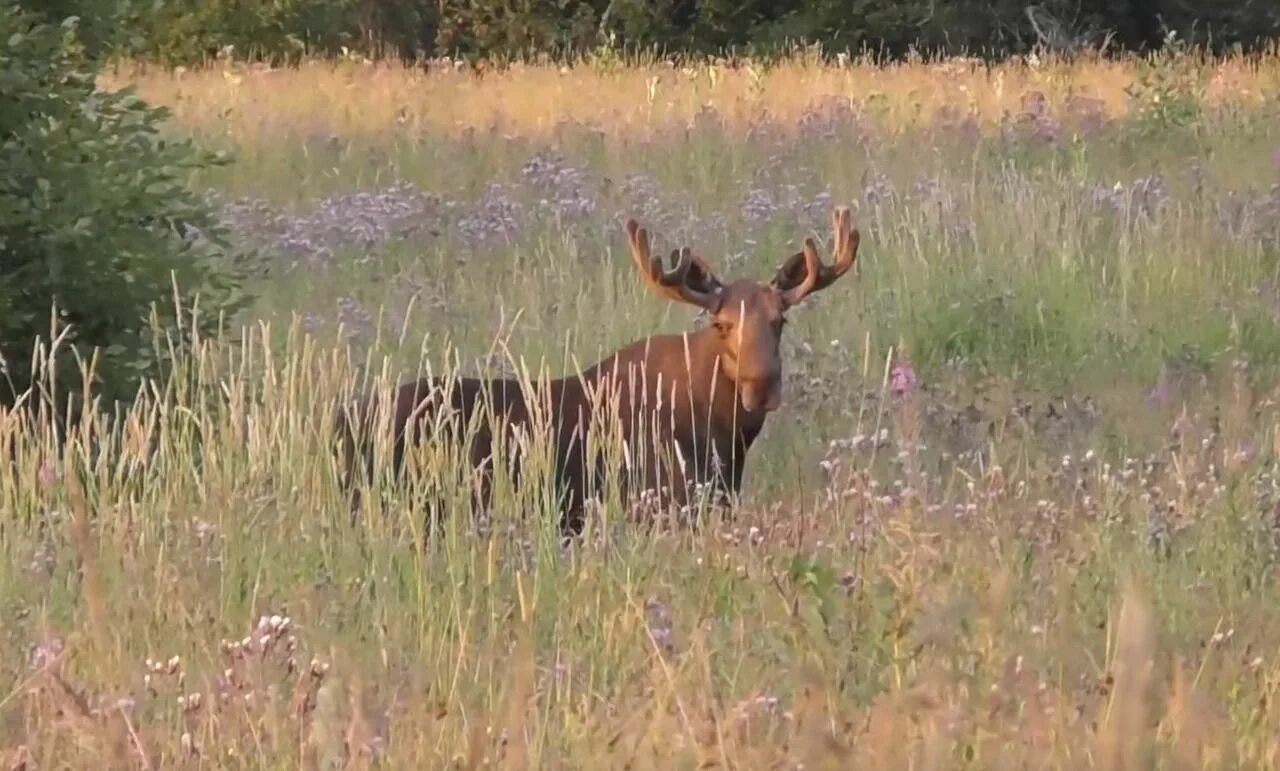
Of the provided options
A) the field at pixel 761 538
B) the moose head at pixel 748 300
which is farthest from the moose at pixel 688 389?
the field at pixel 761 538

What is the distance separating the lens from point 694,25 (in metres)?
28.7

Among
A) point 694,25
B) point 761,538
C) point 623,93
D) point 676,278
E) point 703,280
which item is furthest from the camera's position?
point 694,25

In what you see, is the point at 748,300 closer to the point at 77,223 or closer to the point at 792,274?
the point at 792,274

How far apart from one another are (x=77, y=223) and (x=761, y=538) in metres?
2.27

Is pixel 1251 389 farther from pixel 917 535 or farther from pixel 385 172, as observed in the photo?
pixel 385 172

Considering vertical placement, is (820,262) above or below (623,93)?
above

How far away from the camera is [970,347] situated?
27.1 feet

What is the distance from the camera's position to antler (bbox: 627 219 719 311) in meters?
6.41

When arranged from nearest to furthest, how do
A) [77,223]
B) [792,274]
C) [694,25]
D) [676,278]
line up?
[77,223] → [676,278] → [792,274] → [694,25]

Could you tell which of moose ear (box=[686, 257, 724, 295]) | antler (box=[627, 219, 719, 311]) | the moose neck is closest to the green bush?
antler (box=[627, 219, 719, 311])

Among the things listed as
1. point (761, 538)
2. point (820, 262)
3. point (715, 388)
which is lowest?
point (715, 388)

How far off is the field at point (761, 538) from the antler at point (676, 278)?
67cm

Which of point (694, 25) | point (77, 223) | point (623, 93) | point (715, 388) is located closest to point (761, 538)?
point (715, 388)

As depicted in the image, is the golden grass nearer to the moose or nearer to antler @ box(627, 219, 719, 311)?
the moose
